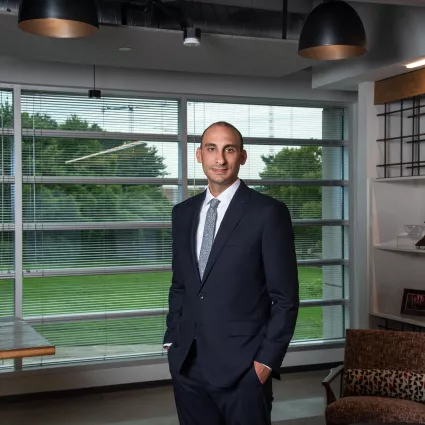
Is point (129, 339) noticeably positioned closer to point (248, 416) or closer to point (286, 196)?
point (286, 196)

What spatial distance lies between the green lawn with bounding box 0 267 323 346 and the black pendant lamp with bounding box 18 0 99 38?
276cm

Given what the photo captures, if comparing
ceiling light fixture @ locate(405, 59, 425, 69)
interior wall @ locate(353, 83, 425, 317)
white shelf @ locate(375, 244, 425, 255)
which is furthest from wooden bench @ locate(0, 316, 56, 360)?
ceiling light fixture @ locate(405, 59, 425, 69)

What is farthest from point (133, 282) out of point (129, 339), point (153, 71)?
point (153, 71)

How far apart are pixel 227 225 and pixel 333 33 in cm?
163

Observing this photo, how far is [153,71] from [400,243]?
8.26ft

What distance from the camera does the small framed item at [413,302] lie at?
224 inches

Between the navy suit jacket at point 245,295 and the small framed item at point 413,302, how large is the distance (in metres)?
3.23

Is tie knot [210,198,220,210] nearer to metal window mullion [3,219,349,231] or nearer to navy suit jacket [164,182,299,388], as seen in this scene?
navy suit jacket [164,182,299,388]

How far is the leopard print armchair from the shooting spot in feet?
12.7

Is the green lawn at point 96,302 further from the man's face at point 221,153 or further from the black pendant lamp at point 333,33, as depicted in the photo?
the man's face at point 221,153

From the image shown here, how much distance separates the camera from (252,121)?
6586mm

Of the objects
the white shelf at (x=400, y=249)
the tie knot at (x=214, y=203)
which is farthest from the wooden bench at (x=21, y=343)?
the white shelf at (x=400, y=249)

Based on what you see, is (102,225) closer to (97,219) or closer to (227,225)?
(97,219)

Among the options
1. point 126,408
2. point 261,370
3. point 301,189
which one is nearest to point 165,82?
point 301,189
